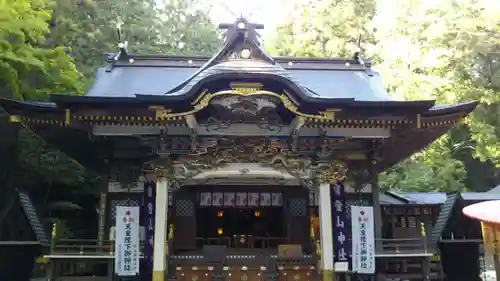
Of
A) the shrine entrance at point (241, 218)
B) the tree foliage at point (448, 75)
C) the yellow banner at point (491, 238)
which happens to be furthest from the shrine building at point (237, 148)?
the tree foliage at point (448, 75)

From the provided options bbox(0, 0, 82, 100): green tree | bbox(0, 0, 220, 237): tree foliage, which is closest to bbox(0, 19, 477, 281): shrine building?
bbox(0, 0, 82, 100): green tree

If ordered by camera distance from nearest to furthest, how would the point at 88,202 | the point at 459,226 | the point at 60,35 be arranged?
the point at 459,226 < the point at 60,35 < the point at 88,202

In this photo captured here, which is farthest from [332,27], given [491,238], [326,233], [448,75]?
[491,238]

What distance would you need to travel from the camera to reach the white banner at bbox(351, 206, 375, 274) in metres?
9.85

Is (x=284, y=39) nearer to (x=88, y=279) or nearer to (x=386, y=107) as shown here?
(x=386, y=107)

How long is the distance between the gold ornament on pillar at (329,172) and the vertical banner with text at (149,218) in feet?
12.1

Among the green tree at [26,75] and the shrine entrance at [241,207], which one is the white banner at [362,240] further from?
the green tree at [26,75]

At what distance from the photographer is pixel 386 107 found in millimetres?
9602

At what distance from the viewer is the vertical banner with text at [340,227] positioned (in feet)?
32.7

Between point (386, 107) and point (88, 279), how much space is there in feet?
24.0

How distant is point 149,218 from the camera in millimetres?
10156

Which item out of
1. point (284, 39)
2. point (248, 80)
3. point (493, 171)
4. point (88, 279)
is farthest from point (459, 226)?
point (284, 39)

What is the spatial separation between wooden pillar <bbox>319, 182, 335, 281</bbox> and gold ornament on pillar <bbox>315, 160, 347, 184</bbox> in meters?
0.11

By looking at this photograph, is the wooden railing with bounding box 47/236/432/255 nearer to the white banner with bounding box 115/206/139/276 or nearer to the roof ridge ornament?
the white banner with bounding box 115/206/139/276
